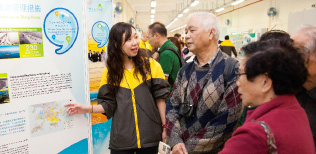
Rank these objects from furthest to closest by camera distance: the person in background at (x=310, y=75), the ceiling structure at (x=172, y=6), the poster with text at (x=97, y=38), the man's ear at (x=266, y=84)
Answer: the ceiling structure at (x=172, y=6) → the poster with text at (x=97, y=38) → the person in background at (x=310, y=75) → the man's ear at (x=266, y=84)

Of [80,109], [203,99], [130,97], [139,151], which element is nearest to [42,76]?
[80,109]

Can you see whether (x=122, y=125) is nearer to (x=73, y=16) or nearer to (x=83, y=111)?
(x=83, y=111)

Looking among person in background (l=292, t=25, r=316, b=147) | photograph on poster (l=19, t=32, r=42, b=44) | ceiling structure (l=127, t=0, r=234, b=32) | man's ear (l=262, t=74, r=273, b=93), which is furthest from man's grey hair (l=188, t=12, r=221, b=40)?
ceiling structure (l=127, t=0, r=234, b=32)

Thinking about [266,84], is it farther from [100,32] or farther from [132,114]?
[100,32]

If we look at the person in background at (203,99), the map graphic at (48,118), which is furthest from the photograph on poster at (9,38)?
the person in background at (203,99)

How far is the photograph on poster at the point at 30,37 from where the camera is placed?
165 cm

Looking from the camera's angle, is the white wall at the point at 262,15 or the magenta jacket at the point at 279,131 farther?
the white wall at the point at 262,15

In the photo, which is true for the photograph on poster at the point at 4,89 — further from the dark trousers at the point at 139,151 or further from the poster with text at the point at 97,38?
the poster with text at the point at 97,38

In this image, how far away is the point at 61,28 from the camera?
1859 millimetres

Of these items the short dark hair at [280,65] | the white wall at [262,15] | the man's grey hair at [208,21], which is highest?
the white wall at [262,15]

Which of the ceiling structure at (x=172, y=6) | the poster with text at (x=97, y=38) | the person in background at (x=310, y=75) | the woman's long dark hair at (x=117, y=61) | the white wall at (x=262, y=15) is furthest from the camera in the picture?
the ceiling structure at (x=172, y=6)

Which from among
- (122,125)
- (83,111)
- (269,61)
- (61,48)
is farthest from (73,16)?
(269,61)

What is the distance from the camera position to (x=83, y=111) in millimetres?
1958

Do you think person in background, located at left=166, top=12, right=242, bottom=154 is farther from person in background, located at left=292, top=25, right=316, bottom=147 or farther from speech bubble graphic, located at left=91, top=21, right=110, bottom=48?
speech bubble graphic, located at left=91, top=21, right=110, bottom=48
